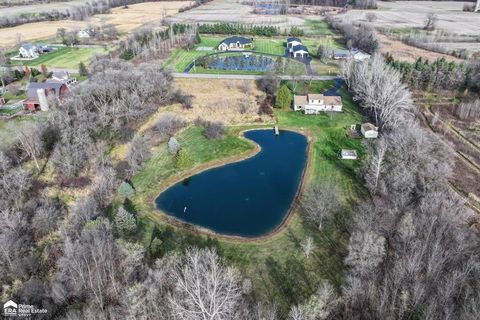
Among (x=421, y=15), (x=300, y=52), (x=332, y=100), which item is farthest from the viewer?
(x=421, y=15)

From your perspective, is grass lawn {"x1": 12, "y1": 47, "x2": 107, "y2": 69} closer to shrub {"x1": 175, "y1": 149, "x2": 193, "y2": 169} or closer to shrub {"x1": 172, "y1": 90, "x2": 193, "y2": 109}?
shrub {"x1": 172, "y1": 90, "x2": 193, "y2": 109}

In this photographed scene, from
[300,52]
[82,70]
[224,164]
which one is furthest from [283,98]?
[82,70]

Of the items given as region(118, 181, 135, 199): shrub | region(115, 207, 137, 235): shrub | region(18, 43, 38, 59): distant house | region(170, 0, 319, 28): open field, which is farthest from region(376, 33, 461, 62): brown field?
region(18, 43, 38, 59): distant house

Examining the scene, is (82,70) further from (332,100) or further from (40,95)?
(332,100)

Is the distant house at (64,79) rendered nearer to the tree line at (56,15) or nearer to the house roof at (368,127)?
the house roof at (368,127)

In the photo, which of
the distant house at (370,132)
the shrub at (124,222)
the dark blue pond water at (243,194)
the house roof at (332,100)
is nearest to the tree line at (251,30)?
the house roof at (332,100)

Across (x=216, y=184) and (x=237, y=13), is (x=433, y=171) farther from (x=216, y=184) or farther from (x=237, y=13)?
(x=237, y=13)
